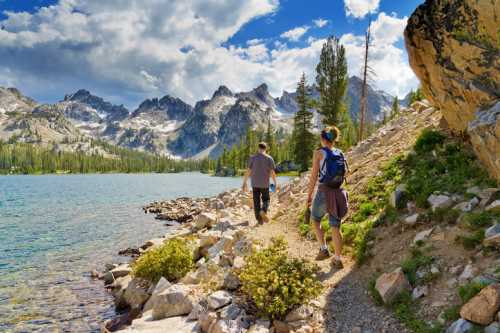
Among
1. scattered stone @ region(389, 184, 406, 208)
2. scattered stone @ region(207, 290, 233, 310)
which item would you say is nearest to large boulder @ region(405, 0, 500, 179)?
scattered stone @ region(389, 184, 406, 208)

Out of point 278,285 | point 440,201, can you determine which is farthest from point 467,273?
point 278,285

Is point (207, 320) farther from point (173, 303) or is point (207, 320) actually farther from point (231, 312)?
point (173, 303)

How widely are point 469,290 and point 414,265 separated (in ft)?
5.09

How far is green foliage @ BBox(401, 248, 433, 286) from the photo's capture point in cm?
664

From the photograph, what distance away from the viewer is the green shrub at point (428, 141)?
12.2 metres

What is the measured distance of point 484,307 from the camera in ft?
15.5

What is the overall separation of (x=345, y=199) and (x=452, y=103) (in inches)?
210

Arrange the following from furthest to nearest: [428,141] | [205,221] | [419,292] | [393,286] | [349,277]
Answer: [205,221]
[428,141]
[349,277]
[393,286]
[419,292]

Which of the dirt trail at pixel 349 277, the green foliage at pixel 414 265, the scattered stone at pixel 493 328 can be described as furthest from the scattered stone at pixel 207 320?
the scattered stone at pixel 493 328

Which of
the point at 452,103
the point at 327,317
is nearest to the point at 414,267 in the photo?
the point at 327,317

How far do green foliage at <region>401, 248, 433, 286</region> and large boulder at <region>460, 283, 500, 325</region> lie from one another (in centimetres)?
156

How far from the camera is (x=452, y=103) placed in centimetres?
1053

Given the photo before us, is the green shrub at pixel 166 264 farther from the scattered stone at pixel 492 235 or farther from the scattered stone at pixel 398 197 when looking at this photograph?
the scattered stone at pixel 492 235

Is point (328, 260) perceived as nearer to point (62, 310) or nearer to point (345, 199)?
point (345, 199)
